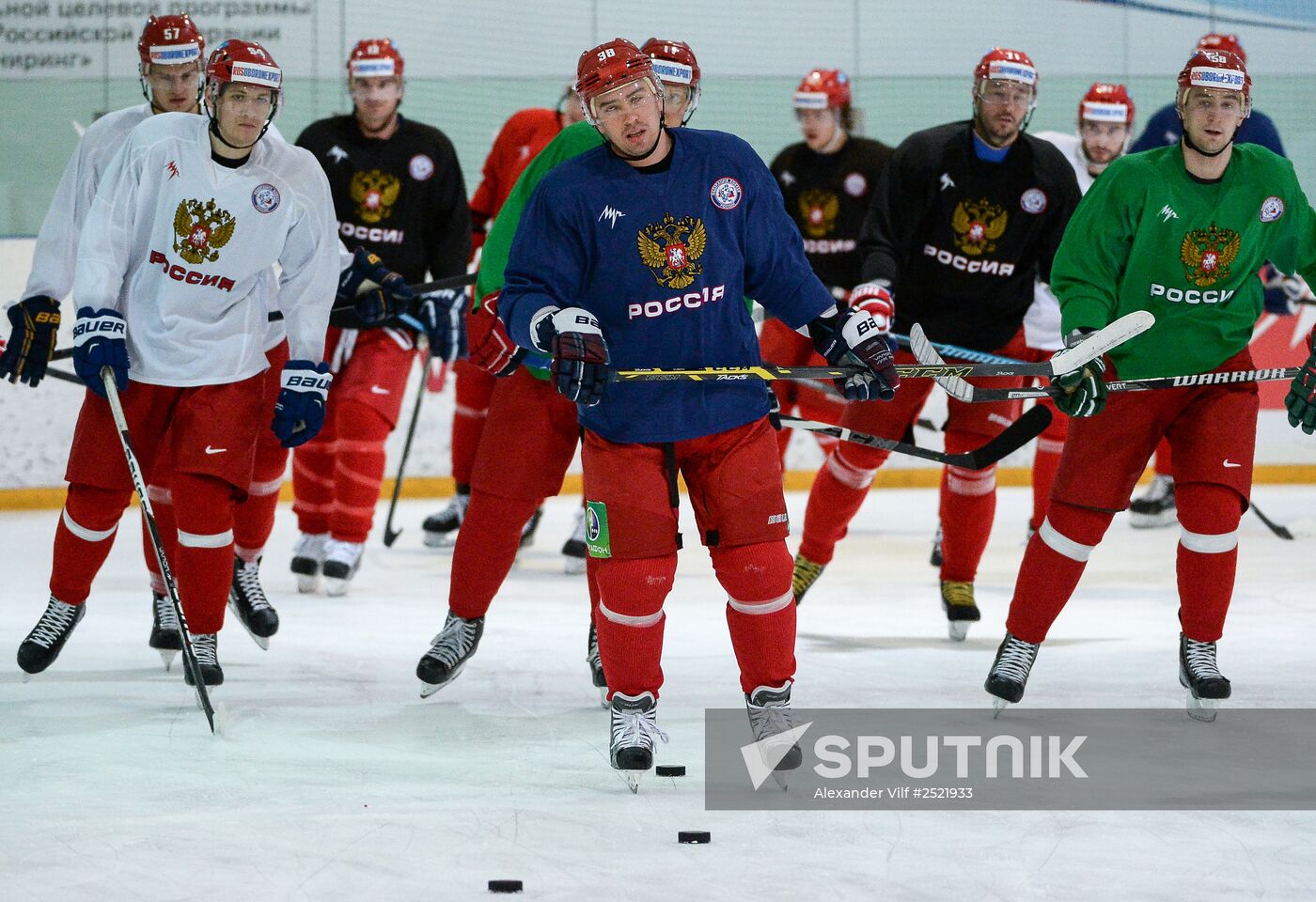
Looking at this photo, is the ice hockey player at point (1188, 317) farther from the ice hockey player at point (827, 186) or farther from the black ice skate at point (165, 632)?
the ice hockey player at point (827, 186)

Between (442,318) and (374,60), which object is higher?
(374,60)

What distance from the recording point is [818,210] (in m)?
5.07

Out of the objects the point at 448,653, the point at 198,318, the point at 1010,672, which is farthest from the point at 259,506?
the point at 1010,672

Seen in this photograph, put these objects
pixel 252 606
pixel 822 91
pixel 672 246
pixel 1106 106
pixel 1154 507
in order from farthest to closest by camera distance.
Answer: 1. pixel 1154 507
2. pixel 822 91
3. pixel 1106 106
4. pixel 252 606
5. pixel 672 246

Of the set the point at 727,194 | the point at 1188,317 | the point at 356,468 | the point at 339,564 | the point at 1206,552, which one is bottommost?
the point at 339,564

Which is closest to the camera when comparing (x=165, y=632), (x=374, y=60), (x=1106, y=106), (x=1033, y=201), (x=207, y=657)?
(x=207, y=657)

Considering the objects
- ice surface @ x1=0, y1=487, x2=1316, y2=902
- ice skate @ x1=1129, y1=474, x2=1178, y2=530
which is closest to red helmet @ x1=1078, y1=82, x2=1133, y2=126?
ice surface @ x1=0, y1=487, x2=1316, y2=902

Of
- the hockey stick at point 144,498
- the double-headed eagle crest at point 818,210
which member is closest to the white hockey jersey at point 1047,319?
the double-headed eagle crest at point 818,210

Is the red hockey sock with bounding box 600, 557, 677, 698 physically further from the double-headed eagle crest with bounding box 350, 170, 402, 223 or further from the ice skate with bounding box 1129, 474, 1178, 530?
the ice skate with bounding box 1129, 474, 1178, 530

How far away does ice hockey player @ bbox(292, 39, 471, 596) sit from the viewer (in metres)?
4.61

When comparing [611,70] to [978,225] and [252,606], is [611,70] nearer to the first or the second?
[978,225]

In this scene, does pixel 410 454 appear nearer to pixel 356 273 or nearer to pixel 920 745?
pixel 356 273

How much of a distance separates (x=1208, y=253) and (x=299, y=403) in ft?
5.34

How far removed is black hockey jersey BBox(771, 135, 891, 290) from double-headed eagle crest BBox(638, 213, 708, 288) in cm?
240
